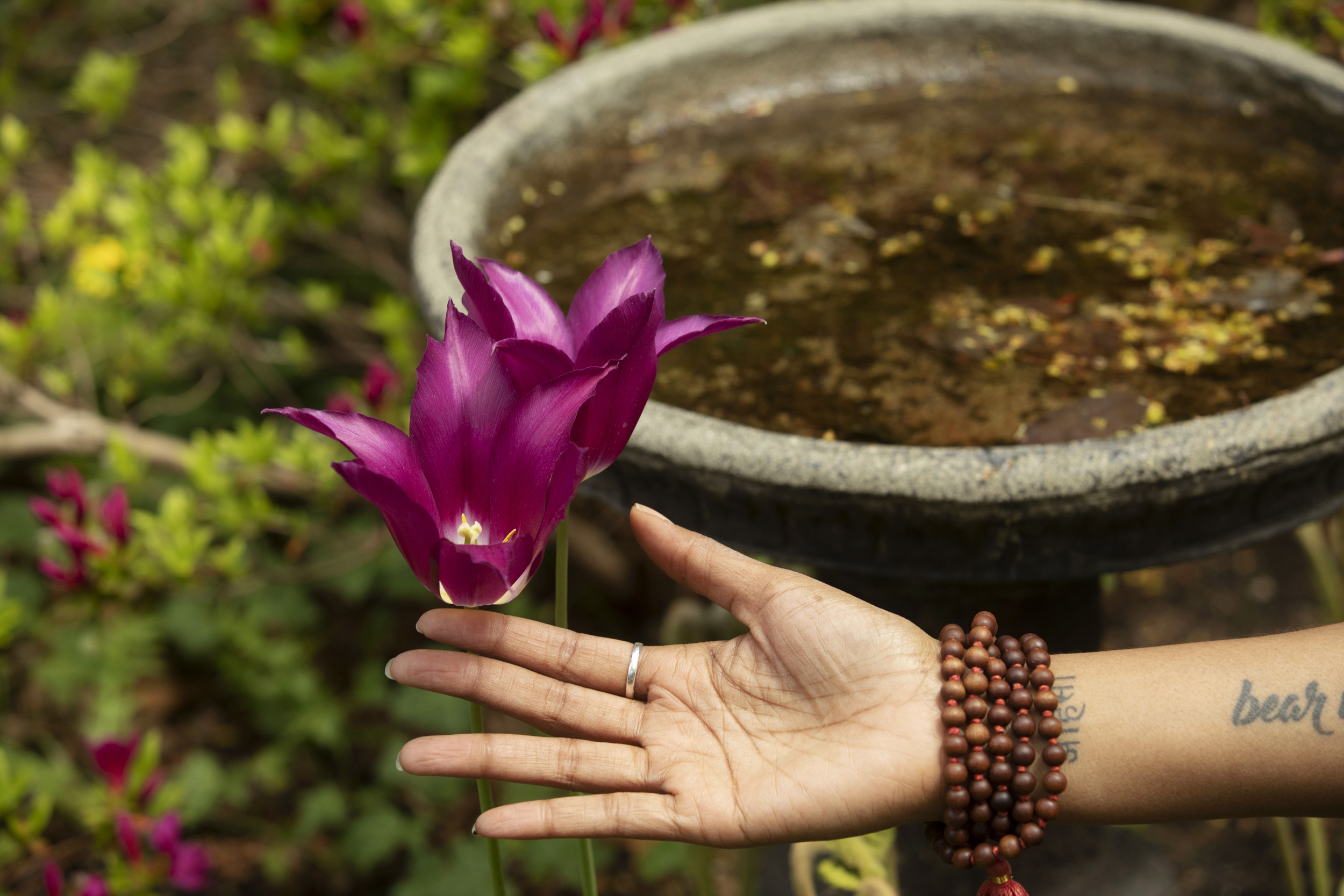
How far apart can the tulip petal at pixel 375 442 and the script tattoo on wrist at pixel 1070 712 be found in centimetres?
72

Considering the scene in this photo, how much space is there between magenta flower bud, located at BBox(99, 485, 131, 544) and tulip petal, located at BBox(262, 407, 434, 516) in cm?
116

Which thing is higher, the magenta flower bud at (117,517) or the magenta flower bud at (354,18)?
the magenta flower bud at (354,18)

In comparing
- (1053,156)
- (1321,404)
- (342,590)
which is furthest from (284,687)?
(1321,404)

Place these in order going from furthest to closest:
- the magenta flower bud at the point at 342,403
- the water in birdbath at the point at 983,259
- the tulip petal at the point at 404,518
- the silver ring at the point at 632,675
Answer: the magenta flower bud at the point at 342,403 < the water in birdbath at the point at 983,259 < the silver ring at the point at 632,675 < the tulip petal at the point at 404,518

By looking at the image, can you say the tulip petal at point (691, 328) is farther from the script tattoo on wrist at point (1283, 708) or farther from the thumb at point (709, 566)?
the script tattoo on wrist at point (1283, 708)

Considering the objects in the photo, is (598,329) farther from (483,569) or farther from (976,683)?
(976,683)

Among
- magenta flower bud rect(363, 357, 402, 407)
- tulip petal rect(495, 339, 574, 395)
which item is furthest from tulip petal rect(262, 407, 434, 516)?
magenta flower bud rect(363, 357, 402, 407)

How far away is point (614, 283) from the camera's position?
100cm

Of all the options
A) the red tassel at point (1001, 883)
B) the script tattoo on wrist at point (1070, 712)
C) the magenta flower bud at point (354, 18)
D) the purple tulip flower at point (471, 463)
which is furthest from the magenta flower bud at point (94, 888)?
the magenta flower bud at point (354, 18)

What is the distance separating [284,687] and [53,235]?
121 cm

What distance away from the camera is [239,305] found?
7.94 feet

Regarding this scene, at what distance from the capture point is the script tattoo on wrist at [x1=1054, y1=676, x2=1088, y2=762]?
3.65 feet

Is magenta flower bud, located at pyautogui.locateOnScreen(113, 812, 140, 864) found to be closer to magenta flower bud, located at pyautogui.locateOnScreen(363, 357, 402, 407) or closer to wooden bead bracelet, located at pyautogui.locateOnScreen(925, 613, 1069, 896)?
magenta flower bud, located at pyautogui.locateOnScreen(363, 357, 402, 407)

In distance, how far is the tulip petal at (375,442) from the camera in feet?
2.78
